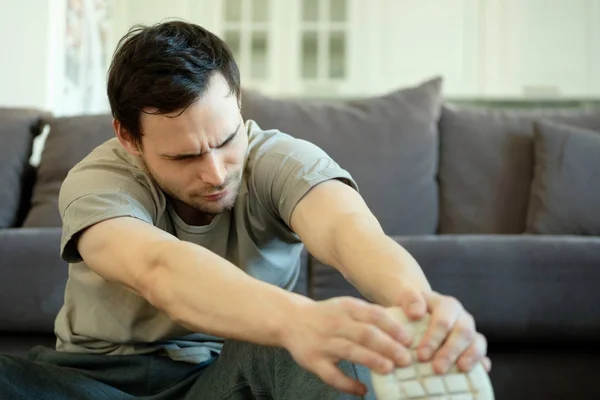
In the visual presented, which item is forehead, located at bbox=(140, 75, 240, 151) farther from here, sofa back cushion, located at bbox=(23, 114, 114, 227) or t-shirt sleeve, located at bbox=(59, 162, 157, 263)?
sofa back cushion, located at bbox=(23, 114, 114, 227)

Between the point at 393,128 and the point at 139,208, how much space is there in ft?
3.97

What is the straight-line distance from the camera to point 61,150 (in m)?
2.13

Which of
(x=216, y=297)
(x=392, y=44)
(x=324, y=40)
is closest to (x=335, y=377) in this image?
(x=216, y=297)

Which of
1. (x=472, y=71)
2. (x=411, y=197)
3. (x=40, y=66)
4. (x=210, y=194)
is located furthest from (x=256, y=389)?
(x=472, y=71)

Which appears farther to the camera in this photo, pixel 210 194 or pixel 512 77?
pixel 512 77

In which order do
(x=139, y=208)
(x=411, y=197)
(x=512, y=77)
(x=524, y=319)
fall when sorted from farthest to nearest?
(x=512, y=77) < (x=411, y=197) < (x=524, y=319) < (x=139, y=208)

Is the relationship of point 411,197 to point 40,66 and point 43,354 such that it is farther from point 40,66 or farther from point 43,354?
point 40,66

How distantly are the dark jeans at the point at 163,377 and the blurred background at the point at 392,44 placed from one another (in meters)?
2.82

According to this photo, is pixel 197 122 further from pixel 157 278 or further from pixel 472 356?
pixel 472 356

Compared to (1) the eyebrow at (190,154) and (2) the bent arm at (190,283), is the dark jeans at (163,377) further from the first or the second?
(1) the eyebrow at (190,154)

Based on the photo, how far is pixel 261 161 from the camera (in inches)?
41.3

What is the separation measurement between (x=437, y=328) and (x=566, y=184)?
1.39 metres

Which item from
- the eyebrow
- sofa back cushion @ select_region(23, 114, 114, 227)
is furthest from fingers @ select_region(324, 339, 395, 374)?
sofa back cushion @ select_region(23, 114, 114, 227)

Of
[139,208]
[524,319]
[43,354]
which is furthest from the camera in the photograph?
[524,319]
